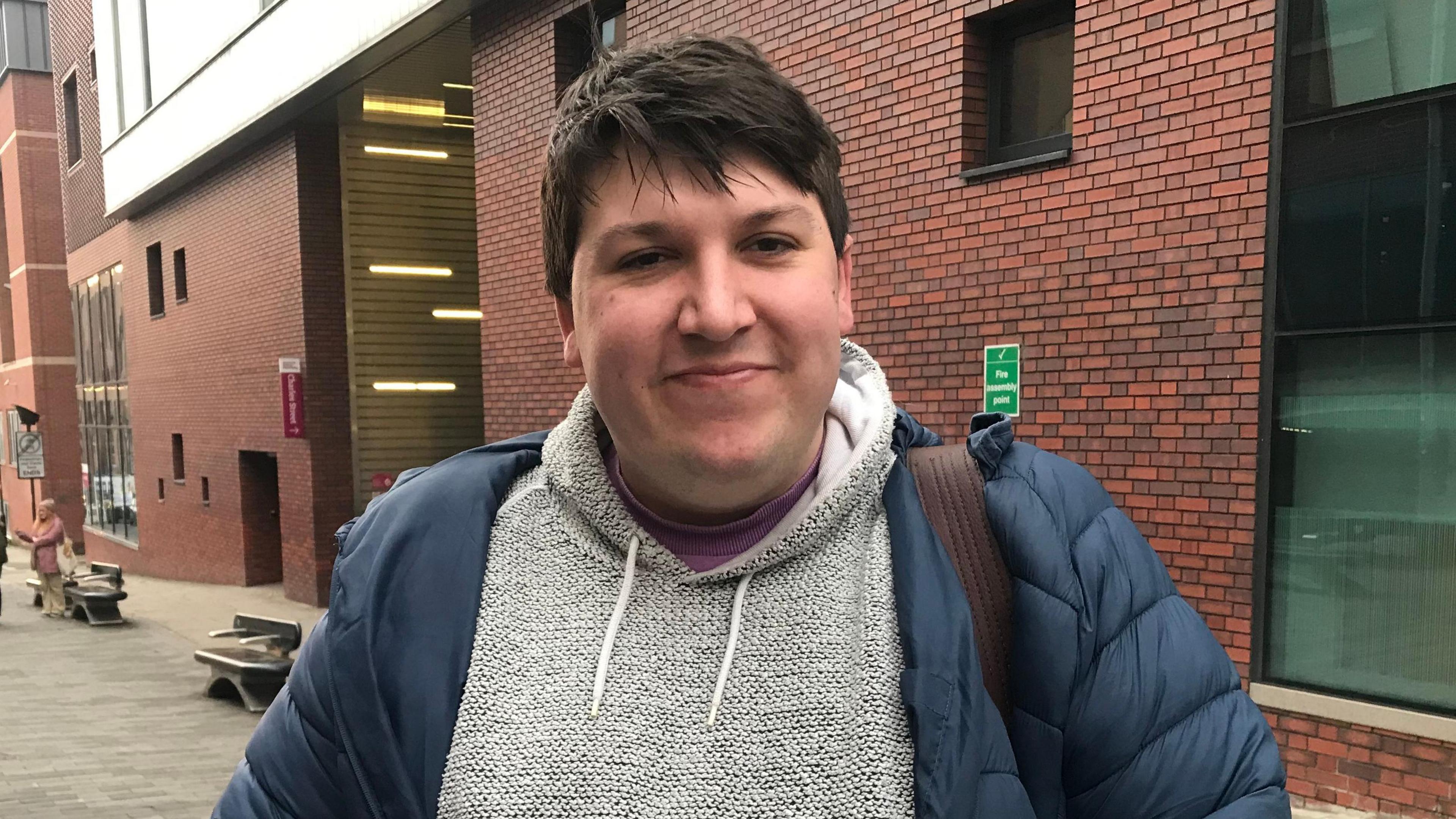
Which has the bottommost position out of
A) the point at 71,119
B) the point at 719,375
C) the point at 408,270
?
the point at 719,375

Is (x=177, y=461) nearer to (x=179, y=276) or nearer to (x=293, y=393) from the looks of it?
(x=179, y=276)

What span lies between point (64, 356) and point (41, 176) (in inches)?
213

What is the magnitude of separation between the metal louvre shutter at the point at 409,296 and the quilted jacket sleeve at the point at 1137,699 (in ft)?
46.7

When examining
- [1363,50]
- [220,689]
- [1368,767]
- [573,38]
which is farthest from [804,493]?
[220,689]

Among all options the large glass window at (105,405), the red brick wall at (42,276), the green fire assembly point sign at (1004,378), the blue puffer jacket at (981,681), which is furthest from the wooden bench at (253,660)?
the red brick wall at (42,276)

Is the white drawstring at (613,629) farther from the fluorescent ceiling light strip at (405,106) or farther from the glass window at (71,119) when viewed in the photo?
the glass window at (71,119)

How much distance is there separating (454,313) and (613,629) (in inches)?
583

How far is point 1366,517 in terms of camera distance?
17.4 feet

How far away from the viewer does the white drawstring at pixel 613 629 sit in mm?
1379

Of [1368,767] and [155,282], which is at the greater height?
[155,282]

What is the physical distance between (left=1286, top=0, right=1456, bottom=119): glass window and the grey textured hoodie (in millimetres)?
4959

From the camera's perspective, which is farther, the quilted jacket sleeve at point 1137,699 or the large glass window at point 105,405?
the large glass window at point 105,405

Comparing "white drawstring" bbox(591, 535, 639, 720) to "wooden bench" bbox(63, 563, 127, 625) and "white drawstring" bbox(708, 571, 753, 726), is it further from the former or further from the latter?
"wooden bench" bbox(63, 563, 127, 625)

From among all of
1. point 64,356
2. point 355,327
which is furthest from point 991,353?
point 64,356
